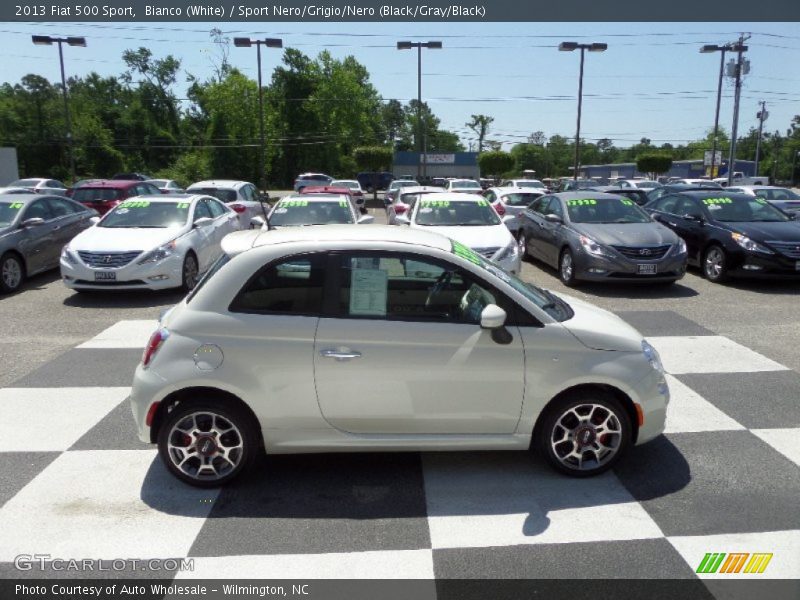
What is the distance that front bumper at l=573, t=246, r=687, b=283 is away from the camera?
1002 centimetres

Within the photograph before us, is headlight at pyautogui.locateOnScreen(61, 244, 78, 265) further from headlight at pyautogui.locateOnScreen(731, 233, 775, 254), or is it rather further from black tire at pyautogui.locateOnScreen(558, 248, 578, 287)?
headlight at pyautogui.locateOnScreen(731, 233, 775, 254)

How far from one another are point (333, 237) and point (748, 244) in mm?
8933

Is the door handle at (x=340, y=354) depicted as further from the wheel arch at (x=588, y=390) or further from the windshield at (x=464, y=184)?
the windshield at (x=464, y=184)

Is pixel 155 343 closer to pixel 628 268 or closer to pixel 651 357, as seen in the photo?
pixel 651 357

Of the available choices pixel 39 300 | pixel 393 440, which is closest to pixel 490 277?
pixel 393 440

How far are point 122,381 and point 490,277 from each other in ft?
12.7

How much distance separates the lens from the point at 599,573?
3215 mm

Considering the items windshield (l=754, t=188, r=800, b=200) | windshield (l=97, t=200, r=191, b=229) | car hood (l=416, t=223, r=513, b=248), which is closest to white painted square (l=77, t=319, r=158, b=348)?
windshield (l=97, t=200, r=191, b=229)

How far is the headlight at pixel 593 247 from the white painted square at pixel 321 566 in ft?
25.3

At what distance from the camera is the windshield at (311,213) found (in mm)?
11070

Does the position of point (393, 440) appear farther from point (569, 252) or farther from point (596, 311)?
point (569, 252)

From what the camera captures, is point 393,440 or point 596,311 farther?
point 596,311

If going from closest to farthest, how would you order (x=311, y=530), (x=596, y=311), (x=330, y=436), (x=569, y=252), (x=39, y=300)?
(x=311, y=530) → (x=330, y=436) → (x=596, y=311) → (x=39, y=300) → (x=569, y=252)

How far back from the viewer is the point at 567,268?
11023mm
